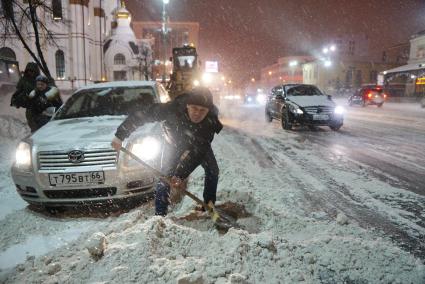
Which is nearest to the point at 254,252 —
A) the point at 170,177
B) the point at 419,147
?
the point at 170,177

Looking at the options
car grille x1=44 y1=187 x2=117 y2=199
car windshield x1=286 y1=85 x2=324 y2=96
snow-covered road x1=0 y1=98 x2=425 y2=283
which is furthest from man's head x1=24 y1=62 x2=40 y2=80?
car windshield x1=286 y1=85 x2=324 y2=96

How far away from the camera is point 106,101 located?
224 inches

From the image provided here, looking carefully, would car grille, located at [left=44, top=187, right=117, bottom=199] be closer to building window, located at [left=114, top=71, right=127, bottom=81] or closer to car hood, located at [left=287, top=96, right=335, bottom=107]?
car hood, located at [left=287, top=96, right=335, bottom=107]

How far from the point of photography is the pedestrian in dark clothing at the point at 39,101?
6.59 meters

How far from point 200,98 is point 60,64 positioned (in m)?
44.6

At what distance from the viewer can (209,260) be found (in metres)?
2.86

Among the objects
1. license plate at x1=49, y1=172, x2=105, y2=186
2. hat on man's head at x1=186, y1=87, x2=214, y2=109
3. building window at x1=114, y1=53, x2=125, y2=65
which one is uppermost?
building window at x1=114, y1=53, x2=125, y2=65

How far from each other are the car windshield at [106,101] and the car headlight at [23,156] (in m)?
1.14

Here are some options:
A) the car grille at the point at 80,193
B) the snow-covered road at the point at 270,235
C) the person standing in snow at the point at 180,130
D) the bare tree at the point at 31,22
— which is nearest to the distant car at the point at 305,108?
the snow-covered road at the point at 270,235

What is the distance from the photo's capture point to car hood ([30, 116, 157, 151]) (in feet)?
13.4

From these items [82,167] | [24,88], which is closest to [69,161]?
[82,167]

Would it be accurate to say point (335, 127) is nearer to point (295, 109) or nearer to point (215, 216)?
point (295, 109)

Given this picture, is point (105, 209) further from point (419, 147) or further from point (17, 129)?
point (419, 147)

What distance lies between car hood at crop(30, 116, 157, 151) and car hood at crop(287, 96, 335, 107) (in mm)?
8281
